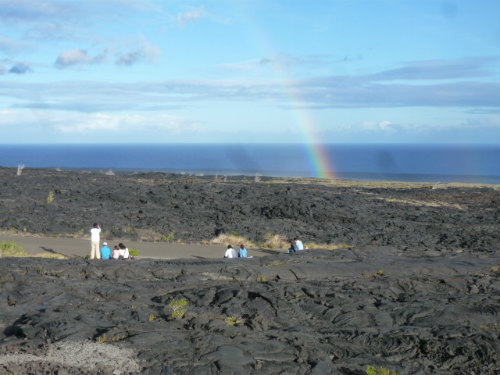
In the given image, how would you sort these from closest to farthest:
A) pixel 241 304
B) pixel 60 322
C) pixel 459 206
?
1. pixel 60 322
2. pixel 241 304
3. pixel 459 206

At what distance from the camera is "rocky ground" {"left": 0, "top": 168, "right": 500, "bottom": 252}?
3231 centimetres

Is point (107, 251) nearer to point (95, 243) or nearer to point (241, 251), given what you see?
point (95, 243)

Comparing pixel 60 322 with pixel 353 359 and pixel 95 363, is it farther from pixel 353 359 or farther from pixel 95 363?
pixel 353 359

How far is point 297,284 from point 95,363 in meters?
7.25

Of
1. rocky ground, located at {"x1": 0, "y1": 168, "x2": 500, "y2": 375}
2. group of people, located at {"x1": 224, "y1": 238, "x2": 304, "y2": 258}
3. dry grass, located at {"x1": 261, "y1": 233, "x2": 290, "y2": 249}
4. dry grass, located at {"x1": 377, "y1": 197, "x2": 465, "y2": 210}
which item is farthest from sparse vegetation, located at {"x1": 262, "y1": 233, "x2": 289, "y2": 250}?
dry grass, located at {"x1": 377, "y1": 197, "x2": 465, "y2": 210}

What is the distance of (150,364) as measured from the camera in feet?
33.8

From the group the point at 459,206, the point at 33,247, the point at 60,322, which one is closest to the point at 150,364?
the point at 60,322

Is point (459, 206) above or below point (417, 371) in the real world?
above

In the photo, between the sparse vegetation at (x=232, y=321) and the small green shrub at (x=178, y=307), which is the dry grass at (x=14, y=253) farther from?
the sparse vegetation at (x=232, y=321)

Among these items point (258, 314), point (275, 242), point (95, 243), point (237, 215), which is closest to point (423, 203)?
point (237, 215)

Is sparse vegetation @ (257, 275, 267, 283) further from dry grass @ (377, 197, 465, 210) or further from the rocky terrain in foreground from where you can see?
dry grass @ (377, 197, 465, 210)

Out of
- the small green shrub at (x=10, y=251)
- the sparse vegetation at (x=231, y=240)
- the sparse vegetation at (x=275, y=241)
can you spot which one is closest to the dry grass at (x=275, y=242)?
the sparse vegetation at (x=275, y=241)

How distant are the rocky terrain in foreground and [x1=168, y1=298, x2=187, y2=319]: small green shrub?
1.2 inches

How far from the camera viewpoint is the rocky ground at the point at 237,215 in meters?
32.3
